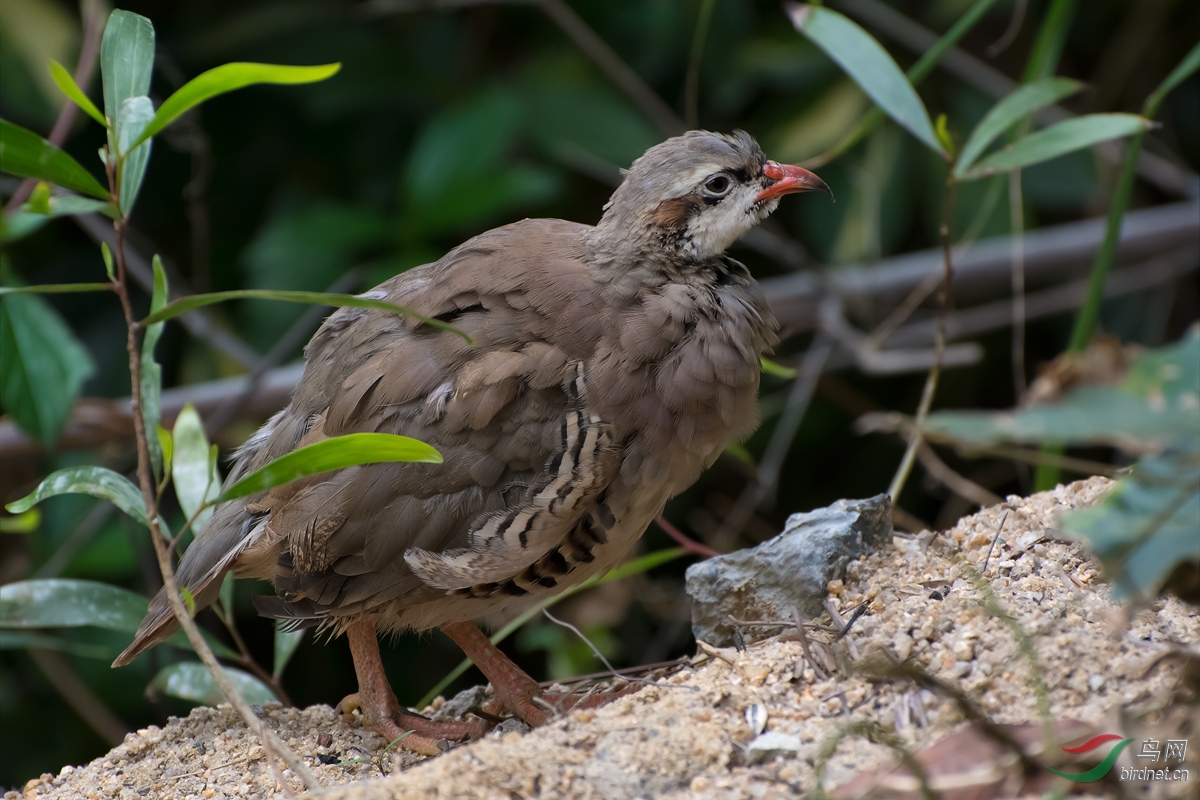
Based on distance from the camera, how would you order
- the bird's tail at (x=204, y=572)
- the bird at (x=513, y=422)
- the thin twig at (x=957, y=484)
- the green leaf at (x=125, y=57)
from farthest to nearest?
1. the thin twig at (x=957, y=484)
2. the bird's tail at (x=204, y=572)
3. the bird at (x=513, y=422)
4. the green leaf at (x=125, y=57)

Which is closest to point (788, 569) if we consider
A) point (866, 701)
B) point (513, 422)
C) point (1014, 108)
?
point (866, 701)

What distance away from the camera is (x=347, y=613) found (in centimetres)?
289

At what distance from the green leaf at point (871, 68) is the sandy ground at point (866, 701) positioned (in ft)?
3.54

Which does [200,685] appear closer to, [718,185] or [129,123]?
[129,123]

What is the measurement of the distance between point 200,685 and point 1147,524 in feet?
8.36

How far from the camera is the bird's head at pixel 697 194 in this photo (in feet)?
10.0

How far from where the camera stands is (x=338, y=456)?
6.42 ft

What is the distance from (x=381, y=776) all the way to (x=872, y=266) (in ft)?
11.1

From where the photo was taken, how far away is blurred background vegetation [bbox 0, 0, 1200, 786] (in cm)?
464

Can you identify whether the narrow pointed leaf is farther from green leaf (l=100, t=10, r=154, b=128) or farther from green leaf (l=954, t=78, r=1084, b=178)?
green leaf (l=954, t=78, r=1084, b=178)

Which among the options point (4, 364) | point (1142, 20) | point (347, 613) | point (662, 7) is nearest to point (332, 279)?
point (4, 364)

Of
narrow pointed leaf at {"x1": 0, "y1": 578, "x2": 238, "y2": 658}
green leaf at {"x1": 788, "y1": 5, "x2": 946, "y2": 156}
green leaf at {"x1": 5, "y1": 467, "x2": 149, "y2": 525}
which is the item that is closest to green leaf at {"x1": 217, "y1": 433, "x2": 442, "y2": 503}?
green leaf at {"x1": 5, "y1": 467, "x2": 149, "y2": 525}

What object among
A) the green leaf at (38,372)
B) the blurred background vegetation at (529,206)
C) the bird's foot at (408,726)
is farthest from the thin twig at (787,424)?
the green leaf at (38,372)

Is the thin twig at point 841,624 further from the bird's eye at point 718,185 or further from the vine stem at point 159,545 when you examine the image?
the bird's eye at point 718,185
